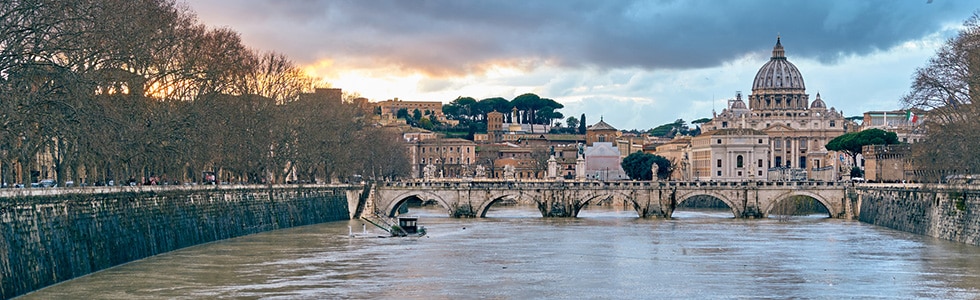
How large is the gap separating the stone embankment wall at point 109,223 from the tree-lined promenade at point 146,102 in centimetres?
184

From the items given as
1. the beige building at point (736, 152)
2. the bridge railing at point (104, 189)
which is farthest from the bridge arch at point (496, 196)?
the beige building at point (736, 152)

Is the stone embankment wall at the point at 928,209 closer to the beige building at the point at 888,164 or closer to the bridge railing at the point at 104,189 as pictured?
the beige building at the point at 888,164

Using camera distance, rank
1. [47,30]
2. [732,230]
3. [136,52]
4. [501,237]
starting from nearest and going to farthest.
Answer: [47,30], [136,52], [501,237], [732,230]

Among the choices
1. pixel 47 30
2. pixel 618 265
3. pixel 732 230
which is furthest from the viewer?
pixel 732 230

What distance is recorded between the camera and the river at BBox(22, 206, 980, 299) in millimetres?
49688

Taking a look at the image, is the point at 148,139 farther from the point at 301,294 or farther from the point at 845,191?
the point at 845,191

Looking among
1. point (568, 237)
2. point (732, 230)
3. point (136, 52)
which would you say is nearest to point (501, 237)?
point (568, 237)

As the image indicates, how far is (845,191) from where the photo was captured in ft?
337

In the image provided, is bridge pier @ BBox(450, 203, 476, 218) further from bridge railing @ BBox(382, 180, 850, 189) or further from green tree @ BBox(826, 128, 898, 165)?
green tree @ BBox(826, 128, 898, 165)

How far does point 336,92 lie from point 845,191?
4114 cm

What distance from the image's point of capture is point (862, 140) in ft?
550

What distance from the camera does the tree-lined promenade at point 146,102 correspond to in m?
46.1

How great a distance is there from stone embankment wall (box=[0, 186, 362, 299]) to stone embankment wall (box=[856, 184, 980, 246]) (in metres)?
35.9

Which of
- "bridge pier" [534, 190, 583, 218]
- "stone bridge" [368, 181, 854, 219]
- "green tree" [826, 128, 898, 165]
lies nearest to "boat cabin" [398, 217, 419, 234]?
"stone bridge" [368, 181, 854, 219]
